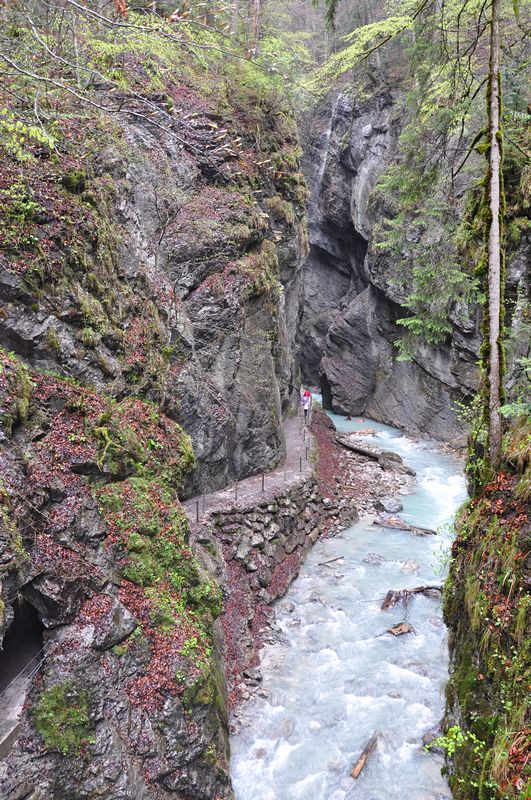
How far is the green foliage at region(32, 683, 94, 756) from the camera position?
A: 6.15m

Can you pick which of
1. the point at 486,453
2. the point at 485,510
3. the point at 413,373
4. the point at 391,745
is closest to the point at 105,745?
the point at 391,745

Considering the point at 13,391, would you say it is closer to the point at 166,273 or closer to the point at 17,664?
the point at 17,664

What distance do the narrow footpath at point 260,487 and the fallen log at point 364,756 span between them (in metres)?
5.76

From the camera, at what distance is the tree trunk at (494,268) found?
A: 6285 millimetres

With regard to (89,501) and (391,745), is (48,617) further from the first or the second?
(391,745)

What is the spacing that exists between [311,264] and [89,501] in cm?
3591

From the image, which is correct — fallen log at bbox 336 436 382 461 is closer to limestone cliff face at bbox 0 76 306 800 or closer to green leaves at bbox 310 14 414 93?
limestone cliff face at bbox 0 76 306 800

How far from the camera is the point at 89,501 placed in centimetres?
800

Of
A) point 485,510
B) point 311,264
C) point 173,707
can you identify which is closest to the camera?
point 485,510

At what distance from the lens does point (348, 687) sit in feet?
32.0

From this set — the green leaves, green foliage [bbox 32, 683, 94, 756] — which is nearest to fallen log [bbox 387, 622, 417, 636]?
green foliage [bbox 32, 683, 94, 756]

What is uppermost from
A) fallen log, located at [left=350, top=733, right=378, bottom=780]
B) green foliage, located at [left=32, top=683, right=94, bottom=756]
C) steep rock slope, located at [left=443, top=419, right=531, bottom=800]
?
steep rock slope, located at [left=443, top=419, right=531, bottom=800]

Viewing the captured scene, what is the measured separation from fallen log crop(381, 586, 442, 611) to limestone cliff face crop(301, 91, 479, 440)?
45.9 ft

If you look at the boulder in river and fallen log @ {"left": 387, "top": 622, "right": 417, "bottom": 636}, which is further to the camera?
the boulder in river
